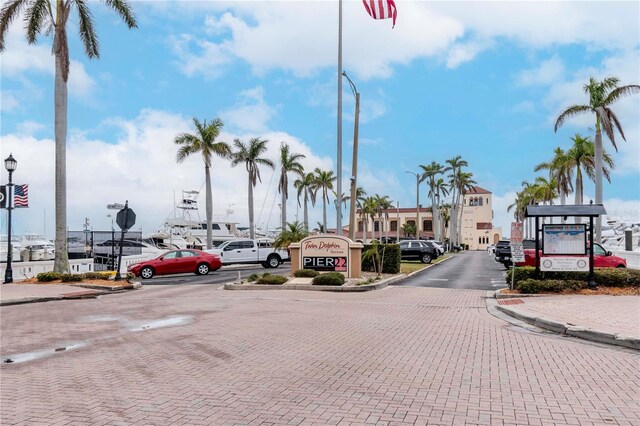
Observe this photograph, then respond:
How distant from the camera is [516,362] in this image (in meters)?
7.93

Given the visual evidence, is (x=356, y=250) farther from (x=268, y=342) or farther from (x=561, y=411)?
(x=561, y=411)

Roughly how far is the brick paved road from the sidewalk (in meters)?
0.44

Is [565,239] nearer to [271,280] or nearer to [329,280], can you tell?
[329,280]

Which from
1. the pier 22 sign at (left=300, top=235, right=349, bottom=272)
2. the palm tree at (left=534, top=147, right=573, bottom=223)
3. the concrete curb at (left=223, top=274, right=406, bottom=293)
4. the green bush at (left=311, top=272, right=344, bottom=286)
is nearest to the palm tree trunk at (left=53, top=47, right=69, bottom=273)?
the concrete curb at (left=223, top=274, right=406, bottom=293)

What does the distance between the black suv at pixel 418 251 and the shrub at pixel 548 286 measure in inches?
872

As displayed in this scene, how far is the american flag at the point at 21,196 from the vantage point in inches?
960

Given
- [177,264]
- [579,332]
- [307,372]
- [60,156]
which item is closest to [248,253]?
[177,264]

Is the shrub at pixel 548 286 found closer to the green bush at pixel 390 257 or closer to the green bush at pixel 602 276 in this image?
the green bush at pixel 602 276

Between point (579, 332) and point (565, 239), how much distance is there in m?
7.94

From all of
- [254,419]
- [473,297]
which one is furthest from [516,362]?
[473,297]

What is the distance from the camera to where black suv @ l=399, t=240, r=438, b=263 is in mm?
39025

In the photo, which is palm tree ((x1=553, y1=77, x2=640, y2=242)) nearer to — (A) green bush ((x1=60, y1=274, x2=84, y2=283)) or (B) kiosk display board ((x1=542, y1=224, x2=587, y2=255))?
(B) kiosk display board ((x1=542, y1=224, x2=587, y2=255))

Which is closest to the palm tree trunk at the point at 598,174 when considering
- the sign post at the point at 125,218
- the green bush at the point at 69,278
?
the sign post at the point at 125,218

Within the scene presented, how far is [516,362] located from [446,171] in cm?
8603
